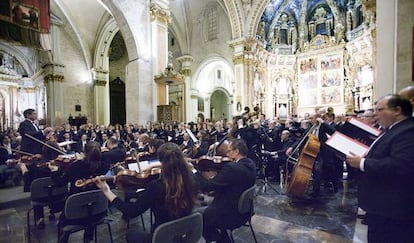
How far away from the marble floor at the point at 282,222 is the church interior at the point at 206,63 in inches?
1.9

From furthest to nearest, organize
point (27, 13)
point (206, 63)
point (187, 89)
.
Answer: point (187, 89)
point (206, 63)
point (27, 13)

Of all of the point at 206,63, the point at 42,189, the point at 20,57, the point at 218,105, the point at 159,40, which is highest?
the point at 20,57

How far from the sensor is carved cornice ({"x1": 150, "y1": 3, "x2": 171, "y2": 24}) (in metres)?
12.7

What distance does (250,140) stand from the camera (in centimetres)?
612

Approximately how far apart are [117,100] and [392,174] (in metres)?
23.5

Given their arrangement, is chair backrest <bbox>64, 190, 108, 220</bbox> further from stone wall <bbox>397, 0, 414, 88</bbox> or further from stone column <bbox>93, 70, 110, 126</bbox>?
stone column <bbox>93, 70, 110, 126</bbox>

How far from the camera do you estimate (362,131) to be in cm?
301

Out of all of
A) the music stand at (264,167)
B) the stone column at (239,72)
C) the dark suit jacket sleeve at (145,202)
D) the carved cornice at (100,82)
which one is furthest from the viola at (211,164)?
the carved cornice at (100,82)

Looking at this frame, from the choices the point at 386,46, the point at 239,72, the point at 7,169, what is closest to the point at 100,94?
the point at 239,72

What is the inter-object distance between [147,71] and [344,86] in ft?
51.7

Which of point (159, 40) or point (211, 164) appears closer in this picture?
point (211, 164)

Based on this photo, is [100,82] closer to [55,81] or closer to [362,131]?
[55,81]

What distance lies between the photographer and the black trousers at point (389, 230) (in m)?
2.04

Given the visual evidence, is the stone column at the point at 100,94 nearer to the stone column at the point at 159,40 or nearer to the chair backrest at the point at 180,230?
the stone column at the point at 159,40
